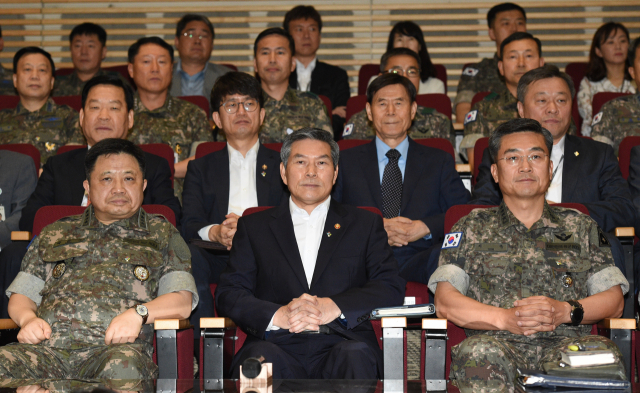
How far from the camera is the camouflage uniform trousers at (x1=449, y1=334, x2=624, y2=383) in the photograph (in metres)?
2.40

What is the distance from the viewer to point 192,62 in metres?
6.09

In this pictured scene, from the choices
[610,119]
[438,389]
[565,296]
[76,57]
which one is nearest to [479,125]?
[610,119]

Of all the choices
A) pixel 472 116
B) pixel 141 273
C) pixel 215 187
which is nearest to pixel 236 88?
pixel 215 187

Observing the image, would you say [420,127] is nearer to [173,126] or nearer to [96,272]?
[173,126]

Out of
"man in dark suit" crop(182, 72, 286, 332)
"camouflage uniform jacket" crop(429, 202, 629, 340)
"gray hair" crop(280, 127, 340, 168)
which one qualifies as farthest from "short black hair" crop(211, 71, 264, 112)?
"camouflage uniform jacket" crop(429, 202, 629, 340)

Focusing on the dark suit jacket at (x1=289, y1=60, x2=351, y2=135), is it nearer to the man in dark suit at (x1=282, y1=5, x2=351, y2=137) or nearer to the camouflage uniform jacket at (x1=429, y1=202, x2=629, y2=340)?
the man in dark suit at (x1=282, y1=5, x2=351, y2=137)

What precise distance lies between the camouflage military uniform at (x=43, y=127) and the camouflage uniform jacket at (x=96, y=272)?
2.10 metres

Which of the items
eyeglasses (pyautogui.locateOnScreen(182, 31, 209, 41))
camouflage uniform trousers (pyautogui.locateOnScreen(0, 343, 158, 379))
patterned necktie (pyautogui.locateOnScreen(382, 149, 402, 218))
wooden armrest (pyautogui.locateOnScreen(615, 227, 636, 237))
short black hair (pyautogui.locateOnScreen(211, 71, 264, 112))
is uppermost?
eyeglasses (pyautogui.locateOnScreen(182, 31, 209, 41))

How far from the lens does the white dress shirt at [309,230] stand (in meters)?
2.97

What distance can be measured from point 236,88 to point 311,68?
218cm

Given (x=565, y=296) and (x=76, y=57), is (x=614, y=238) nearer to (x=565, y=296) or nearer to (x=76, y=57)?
(x=565, y=296)

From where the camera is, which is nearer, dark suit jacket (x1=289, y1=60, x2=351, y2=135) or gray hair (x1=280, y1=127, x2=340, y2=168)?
gray hair (x1=280, y1=127, x2=340, y2=168)

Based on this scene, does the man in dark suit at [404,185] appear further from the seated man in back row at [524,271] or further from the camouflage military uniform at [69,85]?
the camouflage military uniform at [69,85]

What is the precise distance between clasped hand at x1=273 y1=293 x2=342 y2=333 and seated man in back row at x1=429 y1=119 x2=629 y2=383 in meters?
0.48
